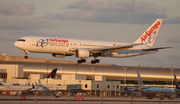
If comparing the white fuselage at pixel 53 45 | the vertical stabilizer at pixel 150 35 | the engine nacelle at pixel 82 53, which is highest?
the vertical stabilizer at pixel 150 35

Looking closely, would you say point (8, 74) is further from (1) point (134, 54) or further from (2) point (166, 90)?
(2) point (166, 90)

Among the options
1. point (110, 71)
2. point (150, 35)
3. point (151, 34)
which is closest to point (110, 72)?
point (110, 71)

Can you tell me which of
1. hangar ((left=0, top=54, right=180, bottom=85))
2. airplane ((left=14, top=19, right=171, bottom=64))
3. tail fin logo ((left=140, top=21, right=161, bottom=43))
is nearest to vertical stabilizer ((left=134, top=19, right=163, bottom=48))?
tail fin logo ((left=140, top=21, right=161, bottom=43))

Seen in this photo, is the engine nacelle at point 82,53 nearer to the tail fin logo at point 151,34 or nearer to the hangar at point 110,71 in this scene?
the tail fin logo at point 151,34

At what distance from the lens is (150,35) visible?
10456 centimetres

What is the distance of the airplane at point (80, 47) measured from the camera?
84812 millimetres

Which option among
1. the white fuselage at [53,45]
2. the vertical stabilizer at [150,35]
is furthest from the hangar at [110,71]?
the white fuselage at [53,45]

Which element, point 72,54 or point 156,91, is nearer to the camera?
point 156,91

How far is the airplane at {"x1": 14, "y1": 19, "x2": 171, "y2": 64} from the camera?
84.8 meters

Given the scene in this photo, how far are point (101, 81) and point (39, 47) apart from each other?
100ft

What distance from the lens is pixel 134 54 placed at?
96562 mm

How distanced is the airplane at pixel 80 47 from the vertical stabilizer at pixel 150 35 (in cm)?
114

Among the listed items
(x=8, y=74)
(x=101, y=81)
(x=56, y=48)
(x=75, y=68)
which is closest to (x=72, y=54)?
(x=56, y=48)

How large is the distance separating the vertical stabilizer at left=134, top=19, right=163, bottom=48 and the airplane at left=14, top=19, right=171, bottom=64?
1.14 meters
